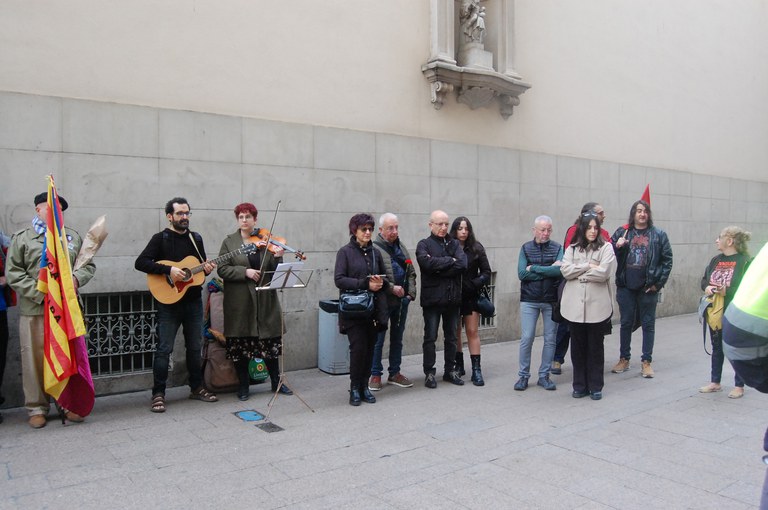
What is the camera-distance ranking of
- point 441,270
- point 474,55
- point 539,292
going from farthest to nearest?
point 474,55, point 539,292, point 441,270

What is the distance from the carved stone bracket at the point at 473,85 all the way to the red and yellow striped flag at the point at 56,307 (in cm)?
531

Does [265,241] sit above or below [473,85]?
below

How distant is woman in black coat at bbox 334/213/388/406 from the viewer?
250 inches

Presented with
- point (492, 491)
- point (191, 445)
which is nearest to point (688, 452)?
point (492, 491)

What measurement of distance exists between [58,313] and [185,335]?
1237 mm

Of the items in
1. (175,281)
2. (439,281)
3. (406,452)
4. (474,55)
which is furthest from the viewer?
(474,55)

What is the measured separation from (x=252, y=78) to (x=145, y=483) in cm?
470

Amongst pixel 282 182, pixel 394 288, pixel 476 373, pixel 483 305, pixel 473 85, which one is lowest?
pixel 476 373

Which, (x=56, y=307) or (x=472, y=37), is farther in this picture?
(x=472, y=37)

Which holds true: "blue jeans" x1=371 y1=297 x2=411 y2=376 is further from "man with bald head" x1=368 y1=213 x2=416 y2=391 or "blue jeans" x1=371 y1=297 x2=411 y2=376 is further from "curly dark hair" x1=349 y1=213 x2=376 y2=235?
"curly dark hair" x1=349 y1=213 x2=376 y2=235

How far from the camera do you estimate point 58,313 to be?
5.53 m

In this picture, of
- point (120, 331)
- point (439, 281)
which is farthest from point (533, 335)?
point (120, 331)

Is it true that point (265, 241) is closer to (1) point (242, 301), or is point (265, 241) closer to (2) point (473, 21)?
(1) point (242, 301)

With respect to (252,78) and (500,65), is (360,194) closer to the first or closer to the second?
(252,78)
